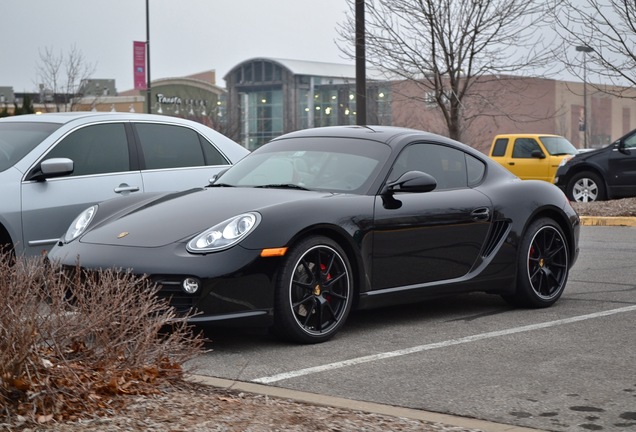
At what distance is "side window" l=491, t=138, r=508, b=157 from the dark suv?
23.1ft

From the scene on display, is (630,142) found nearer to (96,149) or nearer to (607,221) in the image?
(607,221)

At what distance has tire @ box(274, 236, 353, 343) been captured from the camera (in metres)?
6.76

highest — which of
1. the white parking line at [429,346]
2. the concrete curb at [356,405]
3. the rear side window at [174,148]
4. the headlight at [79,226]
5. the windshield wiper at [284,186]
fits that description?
the rear side window at [174,148]

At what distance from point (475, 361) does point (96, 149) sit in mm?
4509

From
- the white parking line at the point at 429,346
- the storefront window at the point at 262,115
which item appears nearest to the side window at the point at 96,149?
the white parking line at the point at 429,346

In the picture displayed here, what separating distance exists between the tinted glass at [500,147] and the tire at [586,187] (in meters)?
7.30

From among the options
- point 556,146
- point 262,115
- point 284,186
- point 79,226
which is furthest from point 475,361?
point 262,115

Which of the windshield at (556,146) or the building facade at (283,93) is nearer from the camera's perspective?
the windshield at (556,146)

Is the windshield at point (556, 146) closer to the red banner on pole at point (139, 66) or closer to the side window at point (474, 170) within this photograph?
the side window at point (474, 170)

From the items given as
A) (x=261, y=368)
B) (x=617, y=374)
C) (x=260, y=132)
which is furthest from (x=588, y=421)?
(x=260, y=132)


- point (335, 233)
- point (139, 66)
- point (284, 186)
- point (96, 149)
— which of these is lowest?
point (335, 233)

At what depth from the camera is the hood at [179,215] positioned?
691 centimetres

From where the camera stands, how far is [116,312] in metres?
5.16

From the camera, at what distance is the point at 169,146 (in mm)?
10125
